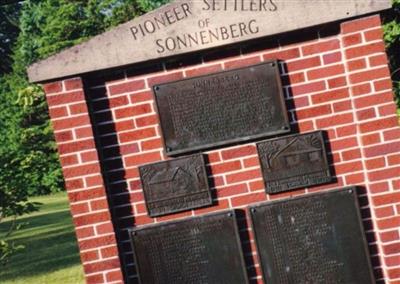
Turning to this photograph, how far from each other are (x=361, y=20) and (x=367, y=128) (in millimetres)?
862

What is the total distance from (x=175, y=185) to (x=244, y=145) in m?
0.66

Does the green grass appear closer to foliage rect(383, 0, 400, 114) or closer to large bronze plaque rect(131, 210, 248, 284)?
large bronze plaque rect(131, 210, 248, 284)

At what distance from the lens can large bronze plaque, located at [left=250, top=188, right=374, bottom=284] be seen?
3703 mm

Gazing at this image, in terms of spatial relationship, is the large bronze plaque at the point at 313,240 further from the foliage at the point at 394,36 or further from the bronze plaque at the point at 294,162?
the foliage at the point at 394,36

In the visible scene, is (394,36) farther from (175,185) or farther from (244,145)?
(175,185)

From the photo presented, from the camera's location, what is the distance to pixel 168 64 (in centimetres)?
379

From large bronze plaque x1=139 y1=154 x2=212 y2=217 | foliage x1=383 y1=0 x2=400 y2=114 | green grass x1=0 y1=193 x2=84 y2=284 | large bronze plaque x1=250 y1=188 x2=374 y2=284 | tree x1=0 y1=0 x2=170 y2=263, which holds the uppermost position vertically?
tree x1=0 y1=0 x2=170 y2=263

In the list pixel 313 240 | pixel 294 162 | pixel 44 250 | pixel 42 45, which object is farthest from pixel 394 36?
pixel 42 45

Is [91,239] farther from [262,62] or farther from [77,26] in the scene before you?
[77,26]

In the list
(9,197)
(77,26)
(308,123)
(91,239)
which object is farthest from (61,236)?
(77,26)

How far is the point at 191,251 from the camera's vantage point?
3.76 metres

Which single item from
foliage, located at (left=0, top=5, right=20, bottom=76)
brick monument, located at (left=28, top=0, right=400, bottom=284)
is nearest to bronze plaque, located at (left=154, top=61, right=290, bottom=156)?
brick monument, located at (left=28, top=0, right=400, bottom=284)

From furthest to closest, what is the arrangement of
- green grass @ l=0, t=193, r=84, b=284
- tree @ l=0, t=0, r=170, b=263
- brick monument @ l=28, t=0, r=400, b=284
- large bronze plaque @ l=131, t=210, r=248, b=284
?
tree @ l=0, t=0, r=170, b=263
green grass @ l=0, t=193, r=84, b=284
large bronze plaque @ l=131, t=210, r=248, b=284
brick monument @ l=28, t=0, r=400, b=284

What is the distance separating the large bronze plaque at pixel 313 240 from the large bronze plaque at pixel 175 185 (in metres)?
0.46
